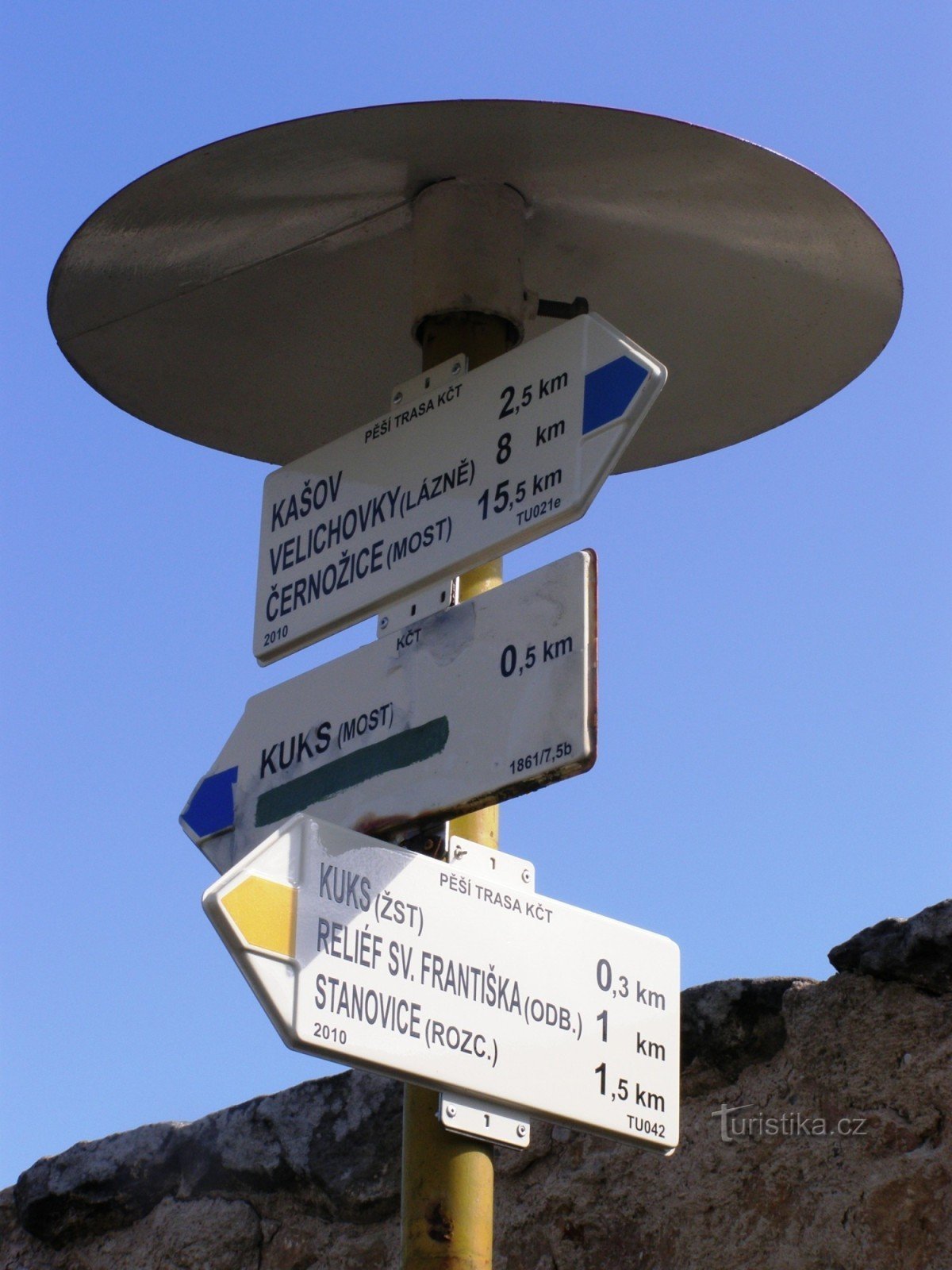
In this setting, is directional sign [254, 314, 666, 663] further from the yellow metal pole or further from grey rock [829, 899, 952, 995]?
grey rock [829, 899, 952, 995]

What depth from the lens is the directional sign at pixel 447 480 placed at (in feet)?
8.32

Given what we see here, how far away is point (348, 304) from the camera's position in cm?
350

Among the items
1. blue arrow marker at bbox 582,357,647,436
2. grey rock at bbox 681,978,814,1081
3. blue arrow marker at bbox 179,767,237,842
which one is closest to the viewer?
blue arrow marker at bbox 582,357,647,436

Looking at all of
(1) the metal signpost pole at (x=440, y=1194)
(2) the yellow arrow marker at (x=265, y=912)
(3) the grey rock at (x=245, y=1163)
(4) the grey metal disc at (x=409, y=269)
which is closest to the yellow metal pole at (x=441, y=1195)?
(1) the metal signpost pole at (x=440, y=1194)

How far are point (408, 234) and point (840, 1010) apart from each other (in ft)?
5.15

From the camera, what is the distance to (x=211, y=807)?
2697 millimetres

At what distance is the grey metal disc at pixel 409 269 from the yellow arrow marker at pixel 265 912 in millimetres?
1323

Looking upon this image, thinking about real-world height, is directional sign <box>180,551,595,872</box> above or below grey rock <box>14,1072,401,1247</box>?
above

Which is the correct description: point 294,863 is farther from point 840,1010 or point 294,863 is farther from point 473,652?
point 840,1010

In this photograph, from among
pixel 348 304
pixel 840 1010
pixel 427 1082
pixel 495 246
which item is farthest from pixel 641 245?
pixel 427 1082

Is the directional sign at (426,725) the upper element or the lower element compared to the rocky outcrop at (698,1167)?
upper

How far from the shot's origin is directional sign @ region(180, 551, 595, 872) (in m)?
2.33

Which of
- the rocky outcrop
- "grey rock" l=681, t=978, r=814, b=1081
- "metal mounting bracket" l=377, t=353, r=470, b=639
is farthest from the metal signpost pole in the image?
"grey rock" l=681, t=978, r=814, b=1081

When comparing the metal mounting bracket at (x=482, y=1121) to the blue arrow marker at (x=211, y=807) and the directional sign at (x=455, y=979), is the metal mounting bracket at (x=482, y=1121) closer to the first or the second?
the directional sign at (x=455, y=979)
